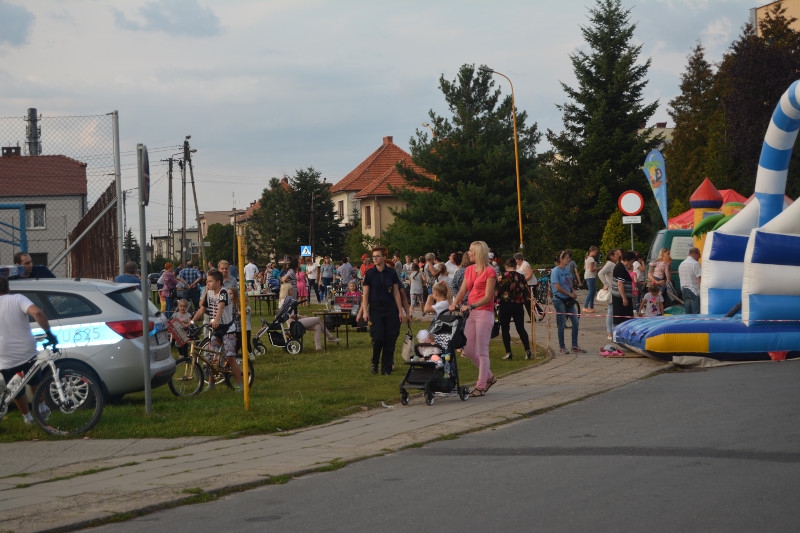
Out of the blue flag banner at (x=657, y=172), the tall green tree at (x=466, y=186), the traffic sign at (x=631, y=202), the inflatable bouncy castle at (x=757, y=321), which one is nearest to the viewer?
the inflatable bouncy castle at (x=757, y=321)

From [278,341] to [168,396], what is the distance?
667 cm

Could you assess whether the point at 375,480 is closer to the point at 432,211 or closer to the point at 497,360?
the point at 497,360

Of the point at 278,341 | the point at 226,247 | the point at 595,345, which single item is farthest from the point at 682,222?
the point at 226,247

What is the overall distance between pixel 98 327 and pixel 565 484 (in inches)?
256

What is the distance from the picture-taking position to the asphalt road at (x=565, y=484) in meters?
6.29

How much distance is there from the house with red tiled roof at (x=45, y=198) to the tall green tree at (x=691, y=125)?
1749 inches

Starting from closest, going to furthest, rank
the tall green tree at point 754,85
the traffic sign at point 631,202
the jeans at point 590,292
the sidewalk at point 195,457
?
the sidewalk at point 195,457, the traffic sign at point 631,202, the jeans at point 590,292, the tall green tree at point 754,85

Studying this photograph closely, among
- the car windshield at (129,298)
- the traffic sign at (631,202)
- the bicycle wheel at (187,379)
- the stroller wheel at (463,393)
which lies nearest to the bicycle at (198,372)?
the bicycle wheel at (187,379)

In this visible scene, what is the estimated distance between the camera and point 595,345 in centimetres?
1984

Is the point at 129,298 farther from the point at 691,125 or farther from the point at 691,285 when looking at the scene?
the point at 691,125

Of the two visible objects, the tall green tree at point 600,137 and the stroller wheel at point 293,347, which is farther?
the tall green tree at point 600,137

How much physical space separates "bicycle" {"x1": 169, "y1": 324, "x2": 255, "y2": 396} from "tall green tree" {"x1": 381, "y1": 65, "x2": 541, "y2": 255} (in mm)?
40207

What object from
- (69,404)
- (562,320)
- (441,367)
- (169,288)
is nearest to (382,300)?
(441,367)

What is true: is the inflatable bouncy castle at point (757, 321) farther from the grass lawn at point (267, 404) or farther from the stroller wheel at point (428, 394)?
the stroller wheel at point (428, 394)
